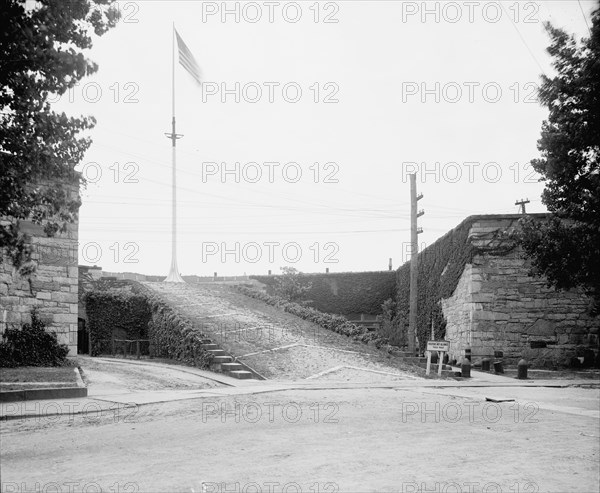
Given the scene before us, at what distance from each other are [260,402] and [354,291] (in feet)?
82.5

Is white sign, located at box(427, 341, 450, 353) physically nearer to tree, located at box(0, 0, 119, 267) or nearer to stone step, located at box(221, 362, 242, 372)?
stone step, located at box(221, 362, 242, 372)

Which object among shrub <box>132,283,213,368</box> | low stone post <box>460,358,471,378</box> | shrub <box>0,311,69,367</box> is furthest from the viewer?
shrub <box>132,283,213,368</box>

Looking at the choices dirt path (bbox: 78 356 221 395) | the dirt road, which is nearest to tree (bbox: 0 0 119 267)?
the dirt road

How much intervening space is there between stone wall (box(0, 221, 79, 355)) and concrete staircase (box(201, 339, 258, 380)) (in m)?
3.70

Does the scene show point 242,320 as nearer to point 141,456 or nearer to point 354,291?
point 354,291

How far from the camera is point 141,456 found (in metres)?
6.54

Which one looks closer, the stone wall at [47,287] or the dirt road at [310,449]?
the dirt road at [310,449]

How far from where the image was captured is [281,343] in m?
20.6

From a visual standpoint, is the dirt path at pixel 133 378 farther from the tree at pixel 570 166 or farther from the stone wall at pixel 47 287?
the tree at pixel 570 166

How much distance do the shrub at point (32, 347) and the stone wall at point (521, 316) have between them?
12620 mm

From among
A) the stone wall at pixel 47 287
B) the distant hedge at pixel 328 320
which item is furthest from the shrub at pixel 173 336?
the distant hedge at pixel 328 320

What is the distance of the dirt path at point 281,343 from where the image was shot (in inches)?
686

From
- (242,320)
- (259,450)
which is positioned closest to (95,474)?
(259,450)

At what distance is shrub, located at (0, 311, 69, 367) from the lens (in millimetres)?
15367
